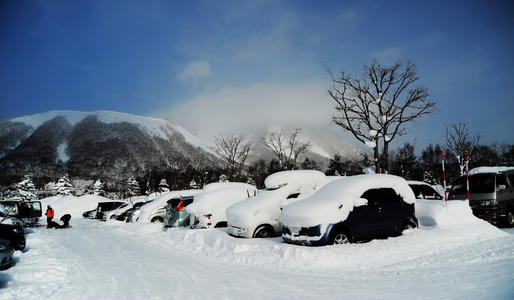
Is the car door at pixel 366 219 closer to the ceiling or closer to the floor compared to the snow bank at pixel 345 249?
closer to the ceiling

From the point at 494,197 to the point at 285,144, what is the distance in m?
50.1

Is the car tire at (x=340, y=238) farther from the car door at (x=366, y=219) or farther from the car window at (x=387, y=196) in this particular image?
the car window at (x=387, y=196)

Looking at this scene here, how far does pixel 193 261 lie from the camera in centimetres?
905

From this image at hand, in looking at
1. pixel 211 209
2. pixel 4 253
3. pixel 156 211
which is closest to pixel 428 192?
pixel 211 209

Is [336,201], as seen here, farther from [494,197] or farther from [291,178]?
[494,197]

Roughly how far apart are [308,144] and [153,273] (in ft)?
180

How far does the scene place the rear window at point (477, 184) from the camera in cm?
1310

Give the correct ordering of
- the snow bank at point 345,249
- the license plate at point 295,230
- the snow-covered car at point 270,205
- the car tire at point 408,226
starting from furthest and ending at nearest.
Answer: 1. the snow-covered car at point 270,205
2. the car tire at point 408,226
3. the license plate at point 295,230
4. the snow bank at point 345,249

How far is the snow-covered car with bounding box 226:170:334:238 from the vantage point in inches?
426

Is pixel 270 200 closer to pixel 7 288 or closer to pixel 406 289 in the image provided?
pixel 406 289

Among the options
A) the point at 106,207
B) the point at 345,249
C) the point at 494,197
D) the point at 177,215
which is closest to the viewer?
the point at 345,249

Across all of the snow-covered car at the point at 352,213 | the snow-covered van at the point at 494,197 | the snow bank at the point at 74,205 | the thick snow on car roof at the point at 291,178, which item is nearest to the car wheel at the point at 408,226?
the snow-covered car at the point at 352,213

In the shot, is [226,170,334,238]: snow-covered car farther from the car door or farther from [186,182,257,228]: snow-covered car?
the car door

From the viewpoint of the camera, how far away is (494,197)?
1257 cm
